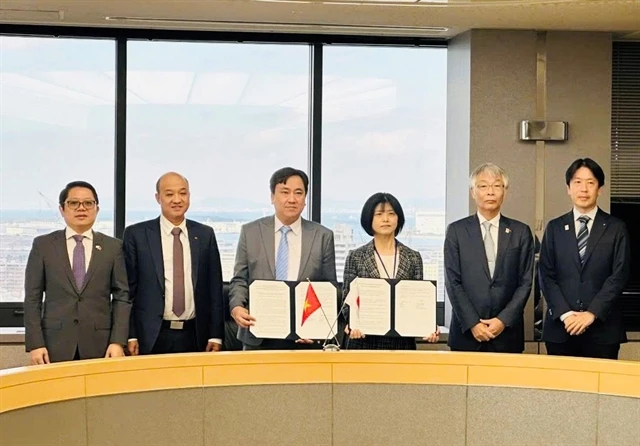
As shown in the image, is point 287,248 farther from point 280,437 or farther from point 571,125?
point 571,125

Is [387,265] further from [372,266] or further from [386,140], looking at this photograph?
[386,140]

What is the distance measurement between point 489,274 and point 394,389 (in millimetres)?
1174

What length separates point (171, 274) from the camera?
513 centimetres

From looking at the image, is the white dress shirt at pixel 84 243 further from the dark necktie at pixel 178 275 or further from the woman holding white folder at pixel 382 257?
the woman holding white folder at pixel 382 257

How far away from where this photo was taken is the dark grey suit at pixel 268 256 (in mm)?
5164

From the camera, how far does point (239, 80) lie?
7.10 metres

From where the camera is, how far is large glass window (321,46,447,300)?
7.20m

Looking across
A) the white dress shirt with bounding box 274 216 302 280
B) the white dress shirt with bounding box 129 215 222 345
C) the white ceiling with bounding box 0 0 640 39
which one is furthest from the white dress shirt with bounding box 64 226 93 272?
the white ceiling with bounding box 0 0 640 39

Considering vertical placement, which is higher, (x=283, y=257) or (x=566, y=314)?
(x=283, y=257)

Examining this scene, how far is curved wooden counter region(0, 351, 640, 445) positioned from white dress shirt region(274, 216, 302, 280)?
94 cm

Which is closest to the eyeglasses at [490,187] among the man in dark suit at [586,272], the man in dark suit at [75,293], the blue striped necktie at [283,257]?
the man in dark suit at [586,272]

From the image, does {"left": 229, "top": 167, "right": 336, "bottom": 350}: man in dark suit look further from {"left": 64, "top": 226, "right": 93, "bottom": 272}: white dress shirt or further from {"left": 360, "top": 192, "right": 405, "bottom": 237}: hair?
{"left": 64, "top": 226, "right": 93, "bottom": 272}: white dress shirt

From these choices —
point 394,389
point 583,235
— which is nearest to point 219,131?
point 583,235

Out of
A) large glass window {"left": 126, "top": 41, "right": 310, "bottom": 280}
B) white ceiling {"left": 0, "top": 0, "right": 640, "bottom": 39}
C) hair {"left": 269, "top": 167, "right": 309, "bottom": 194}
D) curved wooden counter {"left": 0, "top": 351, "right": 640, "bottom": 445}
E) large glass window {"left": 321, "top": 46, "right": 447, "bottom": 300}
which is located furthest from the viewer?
large glass window {"left": 321, "top": 46, "right": 447, "bottom": 300}
